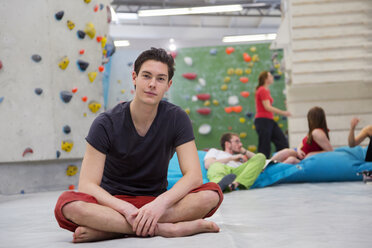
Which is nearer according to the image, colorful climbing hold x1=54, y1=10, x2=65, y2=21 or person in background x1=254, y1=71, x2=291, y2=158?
colorful climbing hold x1=54, y1=10, x2=65, y2=21

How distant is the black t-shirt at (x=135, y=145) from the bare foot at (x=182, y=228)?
0.29 metres

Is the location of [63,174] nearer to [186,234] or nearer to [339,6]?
[186,234]

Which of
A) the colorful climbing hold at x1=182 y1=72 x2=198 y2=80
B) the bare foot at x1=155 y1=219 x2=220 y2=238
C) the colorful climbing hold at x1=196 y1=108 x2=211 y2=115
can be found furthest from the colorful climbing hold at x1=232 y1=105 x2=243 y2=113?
the bare foot at x1=155 y1=219 x2=220 y2=238

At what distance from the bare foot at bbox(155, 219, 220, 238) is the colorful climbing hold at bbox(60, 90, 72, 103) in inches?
120

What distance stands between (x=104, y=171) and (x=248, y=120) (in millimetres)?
6584

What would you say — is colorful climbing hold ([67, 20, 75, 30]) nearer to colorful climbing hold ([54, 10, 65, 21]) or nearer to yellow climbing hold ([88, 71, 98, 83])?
colorful climbing hold ([54, 10, 65, 21])

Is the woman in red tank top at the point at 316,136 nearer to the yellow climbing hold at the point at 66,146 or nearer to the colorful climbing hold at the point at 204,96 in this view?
the yellow climbing hold at the point at 66,146

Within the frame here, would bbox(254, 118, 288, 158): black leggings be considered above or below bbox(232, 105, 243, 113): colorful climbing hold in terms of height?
below

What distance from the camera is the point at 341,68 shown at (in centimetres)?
578

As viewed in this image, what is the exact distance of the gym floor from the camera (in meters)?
1.65

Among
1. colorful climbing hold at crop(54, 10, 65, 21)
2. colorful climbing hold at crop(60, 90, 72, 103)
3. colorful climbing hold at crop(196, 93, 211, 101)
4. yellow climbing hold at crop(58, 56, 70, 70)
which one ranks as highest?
colorful climbing hold at crop(54, 10, 65, 21)

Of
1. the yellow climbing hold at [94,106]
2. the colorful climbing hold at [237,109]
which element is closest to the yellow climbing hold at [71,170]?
the yellow climbing hold at [94,106]

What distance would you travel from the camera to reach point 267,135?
589 cm

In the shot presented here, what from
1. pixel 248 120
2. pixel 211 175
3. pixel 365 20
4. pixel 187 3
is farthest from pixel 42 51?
pixel 187 3
